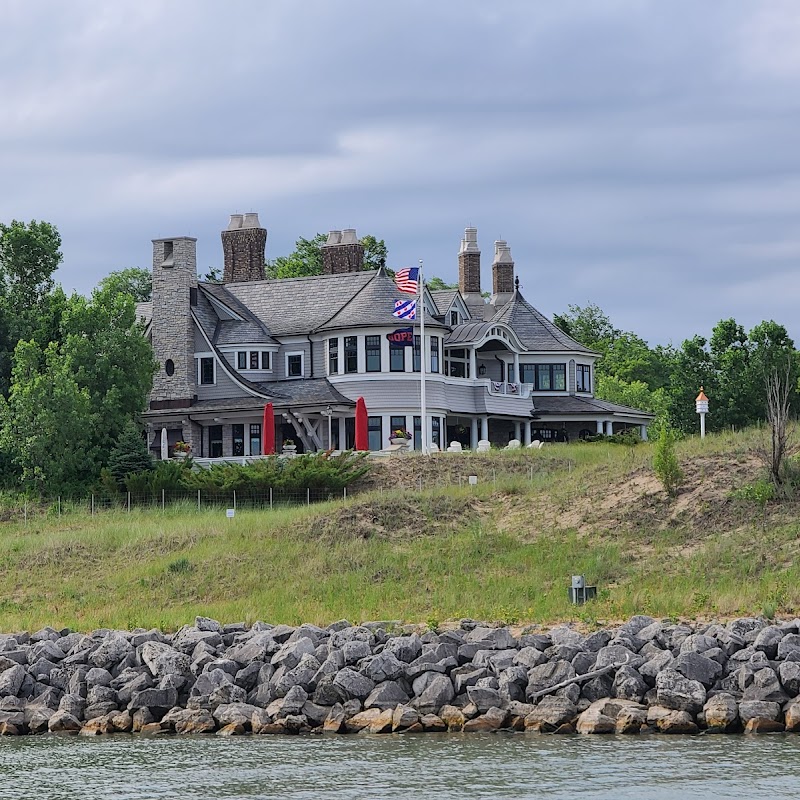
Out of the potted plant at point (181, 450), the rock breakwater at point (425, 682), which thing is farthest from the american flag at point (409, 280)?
the rock breakwater at point (425, 682)

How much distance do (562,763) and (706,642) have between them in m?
5.04

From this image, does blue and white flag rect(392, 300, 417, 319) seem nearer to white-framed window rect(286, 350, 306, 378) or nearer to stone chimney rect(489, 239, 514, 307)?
white-framed window rect(286, 350, 306, 378)

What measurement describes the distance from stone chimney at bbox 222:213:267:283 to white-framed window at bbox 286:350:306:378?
803 centimetres

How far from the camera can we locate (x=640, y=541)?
37.5 metres

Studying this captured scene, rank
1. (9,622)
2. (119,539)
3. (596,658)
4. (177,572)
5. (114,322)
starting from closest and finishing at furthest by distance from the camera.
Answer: (596,658), (9,622), (177,572), (119,539), (114,322)

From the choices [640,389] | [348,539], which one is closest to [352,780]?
[348,539]

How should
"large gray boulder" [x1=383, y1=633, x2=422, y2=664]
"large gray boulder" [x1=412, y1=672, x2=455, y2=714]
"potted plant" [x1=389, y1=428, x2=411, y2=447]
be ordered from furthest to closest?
"potted plant" [x1=389, y1=428, x2=411, y2=447]
"large gray boulder" [x1=383, y1=633, x2=422, y2=664]
"large gray boulder" [x1=412, y1=672, x2=455, y2=714]

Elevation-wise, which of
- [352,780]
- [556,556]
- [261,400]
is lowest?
[352,780]

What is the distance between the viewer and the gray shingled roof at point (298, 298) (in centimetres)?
6141

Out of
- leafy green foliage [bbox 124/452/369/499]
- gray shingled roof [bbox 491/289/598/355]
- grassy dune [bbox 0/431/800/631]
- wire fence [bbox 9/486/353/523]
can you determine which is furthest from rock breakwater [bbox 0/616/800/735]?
gray shingled roof [bbox 491/289/598/355]

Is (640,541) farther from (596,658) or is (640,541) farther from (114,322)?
(114,322)

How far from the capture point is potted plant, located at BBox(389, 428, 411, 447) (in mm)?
56000

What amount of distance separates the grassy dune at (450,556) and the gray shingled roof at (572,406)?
1808cm

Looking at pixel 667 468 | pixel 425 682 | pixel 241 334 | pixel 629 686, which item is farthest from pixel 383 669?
pixel 241 334
